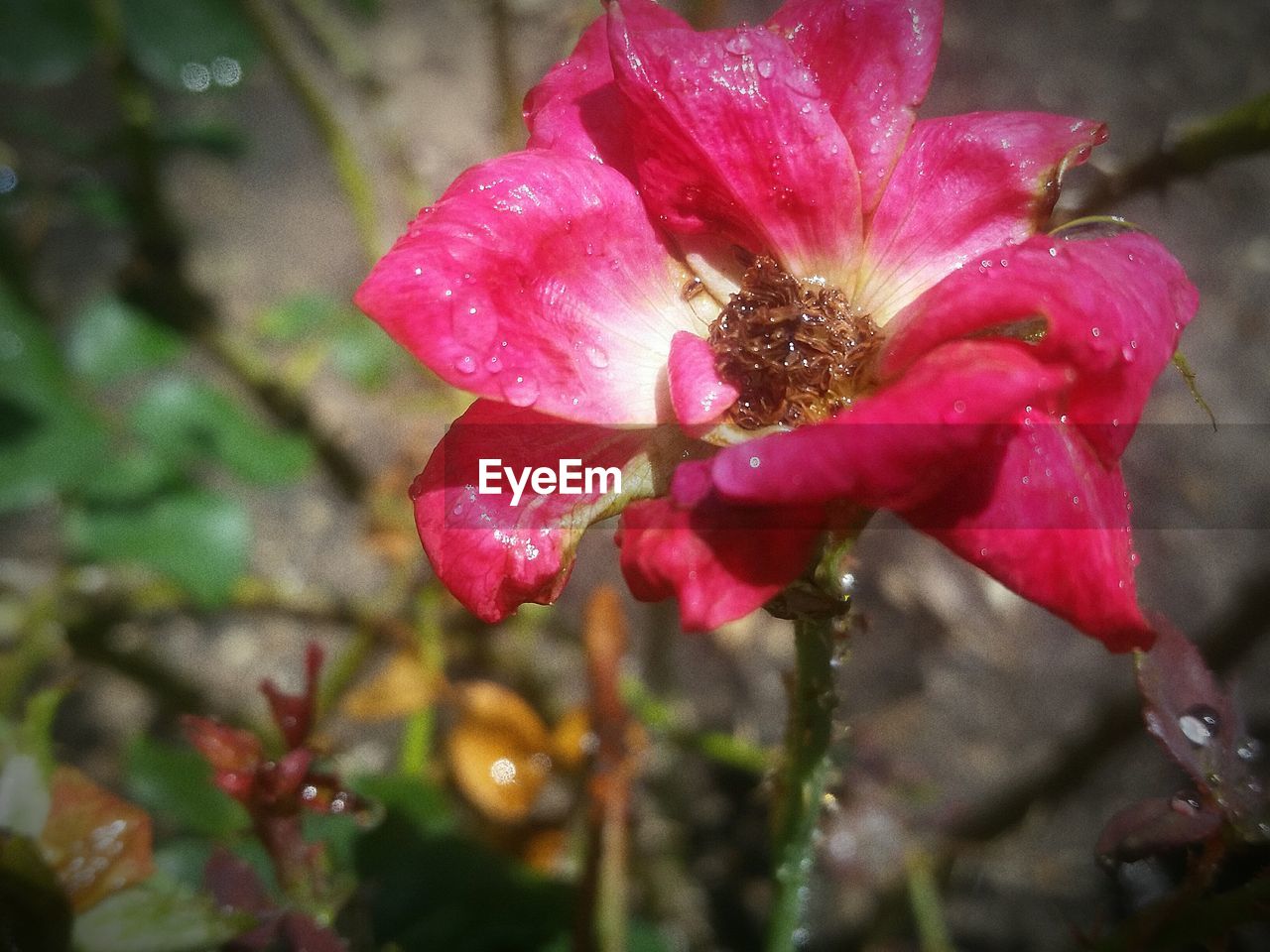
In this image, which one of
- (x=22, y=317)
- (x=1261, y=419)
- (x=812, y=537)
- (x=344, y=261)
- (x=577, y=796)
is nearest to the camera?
(x=812, y=537)

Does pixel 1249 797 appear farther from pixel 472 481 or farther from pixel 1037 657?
pixel 1037 657

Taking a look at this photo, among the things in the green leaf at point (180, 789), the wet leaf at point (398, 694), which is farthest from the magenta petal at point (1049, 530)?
the wet leaf at point (398, 694)

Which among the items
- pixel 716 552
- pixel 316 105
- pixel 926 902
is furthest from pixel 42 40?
pixel 926 902

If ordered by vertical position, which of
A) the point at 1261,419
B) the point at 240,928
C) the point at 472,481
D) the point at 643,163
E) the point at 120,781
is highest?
the point at 643,163

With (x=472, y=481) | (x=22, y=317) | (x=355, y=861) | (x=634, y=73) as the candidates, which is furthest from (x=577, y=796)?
(x=22, y=317)

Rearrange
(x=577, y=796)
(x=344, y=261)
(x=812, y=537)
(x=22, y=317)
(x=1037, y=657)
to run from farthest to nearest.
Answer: (x=344, y=261) → (x=1037, y=657) → (x=22, y=317) → (x=577, y=796) → (x=812, y=537)

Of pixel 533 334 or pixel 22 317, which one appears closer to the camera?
pixel 533 334

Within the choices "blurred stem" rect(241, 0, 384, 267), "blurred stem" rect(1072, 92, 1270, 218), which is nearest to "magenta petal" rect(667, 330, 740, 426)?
"blurred stem" rect(1072, 92, 1270, 218)

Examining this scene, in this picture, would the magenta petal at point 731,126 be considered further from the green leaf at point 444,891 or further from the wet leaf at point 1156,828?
the green leaf at point 444,891
